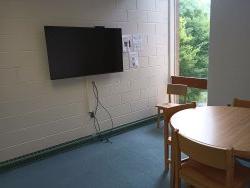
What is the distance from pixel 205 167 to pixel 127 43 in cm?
241

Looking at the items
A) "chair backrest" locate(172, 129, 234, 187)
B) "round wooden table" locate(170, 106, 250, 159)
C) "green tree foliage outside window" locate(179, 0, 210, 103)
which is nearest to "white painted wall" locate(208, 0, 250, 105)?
"green tree foliage outside window" locate(179, 0, 210, 103)

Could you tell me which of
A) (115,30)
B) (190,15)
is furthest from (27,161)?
(190,15)

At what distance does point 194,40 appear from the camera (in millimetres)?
4238

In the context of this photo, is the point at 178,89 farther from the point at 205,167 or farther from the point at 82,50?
the point at 205,167

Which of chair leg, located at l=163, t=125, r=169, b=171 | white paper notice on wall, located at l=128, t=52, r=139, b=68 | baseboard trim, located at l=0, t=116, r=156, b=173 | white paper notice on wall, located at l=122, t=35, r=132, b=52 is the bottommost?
baseboard trim, located at l=0, t=116, r=156, b=173

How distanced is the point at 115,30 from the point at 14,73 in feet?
4.90

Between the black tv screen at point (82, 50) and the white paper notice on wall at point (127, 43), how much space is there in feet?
0.55

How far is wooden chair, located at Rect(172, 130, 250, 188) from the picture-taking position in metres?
1.46

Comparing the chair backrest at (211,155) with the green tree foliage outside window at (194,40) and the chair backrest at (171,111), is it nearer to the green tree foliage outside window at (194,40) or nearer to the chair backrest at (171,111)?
the chair backrest at (171,111)

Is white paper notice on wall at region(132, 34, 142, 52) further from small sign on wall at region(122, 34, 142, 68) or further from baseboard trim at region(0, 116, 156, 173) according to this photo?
baseboard trim at region(0, 116, 156, 173)

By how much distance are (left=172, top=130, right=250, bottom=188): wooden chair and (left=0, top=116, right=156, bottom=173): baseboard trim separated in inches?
74.6

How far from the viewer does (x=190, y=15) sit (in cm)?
422

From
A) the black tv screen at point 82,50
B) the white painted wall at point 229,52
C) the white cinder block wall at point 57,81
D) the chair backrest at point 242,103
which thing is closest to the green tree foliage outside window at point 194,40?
the white cinder block wall at point 57,81

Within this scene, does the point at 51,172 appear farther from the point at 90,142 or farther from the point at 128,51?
the point at 128,51
